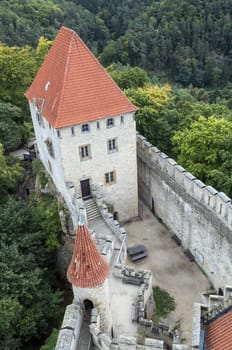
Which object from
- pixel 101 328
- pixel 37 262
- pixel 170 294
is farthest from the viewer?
pixel 37 262

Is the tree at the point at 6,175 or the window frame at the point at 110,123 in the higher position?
the window frame at the point at 110,123

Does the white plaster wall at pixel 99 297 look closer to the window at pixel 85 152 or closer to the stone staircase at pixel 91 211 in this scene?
the stone staircase at pixel 91 211

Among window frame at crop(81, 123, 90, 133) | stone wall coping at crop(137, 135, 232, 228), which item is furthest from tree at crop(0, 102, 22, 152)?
stone wall coping at crop(137, 135, 232, 228)

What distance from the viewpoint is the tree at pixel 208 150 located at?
105ft

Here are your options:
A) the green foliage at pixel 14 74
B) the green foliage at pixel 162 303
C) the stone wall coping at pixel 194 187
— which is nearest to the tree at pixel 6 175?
the stone wall coping at pixel 194 187

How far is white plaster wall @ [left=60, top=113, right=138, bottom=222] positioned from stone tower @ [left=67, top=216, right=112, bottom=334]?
1220 centimetres

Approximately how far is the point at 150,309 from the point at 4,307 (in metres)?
9.48

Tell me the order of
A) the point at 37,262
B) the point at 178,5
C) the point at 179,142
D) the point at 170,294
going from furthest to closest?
the point at 178,5 → the point at 179,142 → the point at 37,262 → the point at 170,294

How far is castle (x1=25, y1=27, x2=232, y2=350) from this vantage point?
27.8 m

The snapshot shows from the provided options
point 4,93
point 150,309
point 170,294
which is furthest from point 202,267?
point 4,93

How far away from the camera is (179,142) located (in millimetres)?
35062

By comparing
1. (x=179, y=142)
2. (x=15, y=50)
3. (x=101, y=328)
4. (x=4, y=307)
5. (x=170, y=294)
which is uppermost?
(x=15, y=50)

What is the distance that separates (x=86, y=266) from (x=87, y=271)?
285 millimetres

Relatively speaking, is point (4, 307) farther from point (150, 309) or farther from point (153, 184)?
point (153, 184)
